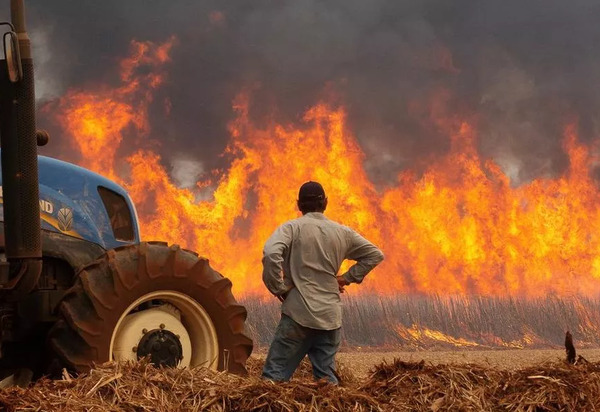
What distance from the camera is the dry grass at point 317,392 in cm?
554

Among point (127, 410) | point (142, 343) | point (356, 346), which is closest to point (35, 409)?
point (127, 410)

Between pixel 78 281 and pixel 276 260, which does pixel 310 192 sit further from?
pixel 78 281

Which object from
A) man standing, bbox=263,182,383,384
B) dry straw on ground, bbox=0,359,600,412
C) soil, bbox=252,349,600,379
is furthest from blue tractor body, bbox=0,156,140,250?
soil, bbox=252,349,600,379

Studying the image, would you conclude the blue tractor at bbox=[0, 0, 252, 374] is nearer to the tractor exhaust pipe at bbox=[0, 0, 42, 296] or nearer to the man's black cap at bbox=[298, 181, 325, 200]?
the tractor exhaust pipe at bbox=[0, 0, 42, 296]

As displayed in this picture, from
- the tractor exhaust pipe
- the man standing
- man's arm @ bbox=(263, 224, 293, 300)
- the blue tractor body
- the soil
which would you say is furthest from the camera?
the soil

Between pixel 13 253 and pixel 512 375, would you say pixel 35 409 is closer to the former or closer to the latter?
pixel 13 253

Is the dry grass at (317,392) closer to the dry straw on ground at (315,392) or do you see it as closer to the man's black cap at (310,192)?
the dry straw on ground at (315,392)

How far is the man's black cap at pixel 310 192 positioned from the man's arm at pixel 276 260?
0.35 m

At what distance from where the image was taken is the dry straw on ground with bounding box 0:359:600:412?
5539 mm

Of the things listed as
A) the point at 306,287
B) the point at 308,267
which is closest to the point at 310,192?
the point at 308,267

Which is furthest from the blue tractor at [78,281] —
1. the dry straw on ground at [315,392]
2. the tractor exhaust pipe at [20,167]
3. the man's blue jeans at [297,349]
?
the dry straw on ground at [315,392]

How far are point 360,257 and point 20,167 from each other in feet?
8.89

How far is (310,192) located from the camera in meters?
7.15

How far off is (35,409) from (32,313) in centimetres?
220
